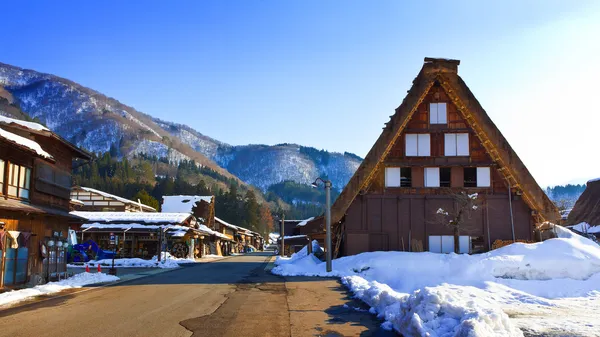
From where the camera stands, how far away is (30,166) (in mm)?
19375

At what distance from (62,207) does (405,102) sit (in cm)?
2018

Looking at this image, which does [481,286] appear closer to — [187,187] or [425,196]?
[425,196]

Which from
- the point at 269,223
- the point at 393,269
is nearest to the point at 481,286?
the point at 393,269

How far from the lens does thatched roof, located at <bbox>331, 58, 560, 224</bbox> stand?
1127 inches

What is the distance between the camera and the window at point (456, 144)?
30.0 m

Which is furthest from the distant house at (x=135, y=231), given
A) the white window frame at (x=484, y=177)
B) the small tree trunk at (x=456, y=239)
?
the white window frame at (x=484, y=177)

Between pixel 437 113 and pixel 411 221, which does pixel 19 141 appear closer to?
pixel 411 221

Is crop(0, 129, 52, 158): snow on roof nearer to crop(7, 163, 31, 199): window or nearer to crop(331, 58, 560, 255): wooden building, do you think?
crop(7, 163, 31, 199): window

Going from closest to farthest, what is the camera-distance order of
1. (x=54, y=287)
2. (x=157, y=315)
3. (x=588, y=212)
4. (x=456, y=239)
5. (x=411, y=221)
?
1. (x=157, y=315)
2. (x=54, y=287)
3. (x=456, y=239)
4. (x=411, y=221)
5. (x=588, y=212)

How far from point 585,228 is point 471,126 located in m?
28.7

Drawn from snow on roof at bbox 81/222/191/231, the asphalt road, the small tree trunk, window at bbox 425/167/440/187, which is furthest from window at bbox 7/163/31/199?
snow on roof at bbox 81/222/191/231

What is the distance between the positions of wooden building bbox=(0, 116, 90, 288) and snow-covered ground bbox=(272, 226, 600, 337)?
12008 millimetres

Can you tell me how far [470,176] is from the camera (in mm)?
30312

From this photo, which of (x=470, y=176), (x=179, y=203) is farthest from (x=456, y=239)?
(x=179, y=203)
